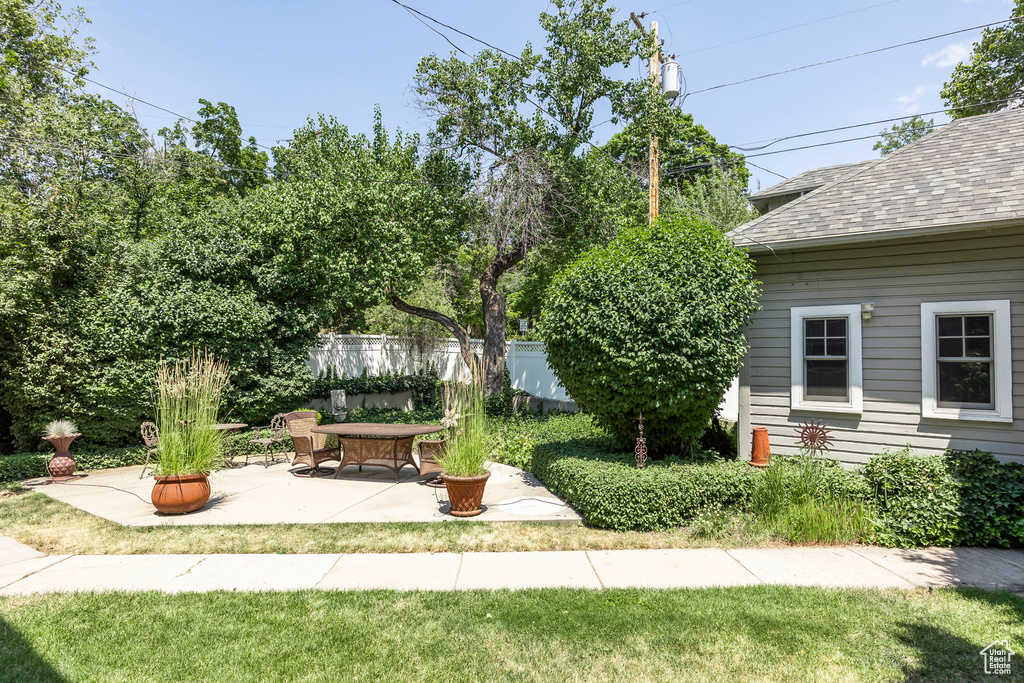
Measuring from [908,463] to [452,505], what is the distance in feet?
17.6

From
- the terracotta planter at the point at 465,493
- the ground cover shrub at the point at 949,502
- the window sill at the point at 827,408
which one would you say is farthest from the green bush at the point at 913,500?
the terracotta planter at the point at 465,493

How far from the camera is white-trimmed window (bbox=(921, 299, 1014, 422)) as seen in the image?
6398mm

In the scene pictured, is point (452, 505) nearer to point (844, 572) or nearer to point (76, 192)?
point (844, 572)

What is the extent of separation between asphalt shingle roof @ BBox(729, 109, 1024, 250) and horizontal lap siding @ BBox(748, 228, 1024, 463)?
0.31 meters

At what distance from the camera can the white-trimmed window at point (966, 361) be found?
21.0 feet

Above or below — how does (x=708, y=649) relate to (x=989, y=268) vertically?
below

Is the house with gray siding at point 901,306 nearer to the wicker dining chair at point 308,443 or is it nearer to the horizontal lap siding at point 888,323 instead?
the horizontal lap siding at point 888,323

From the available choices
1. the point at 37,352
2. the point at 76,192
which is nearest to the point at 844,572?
the point at 37,352

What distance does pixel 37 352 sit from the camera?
8.95 meters

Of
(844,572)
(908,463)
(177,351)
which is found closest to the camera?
(844,572)

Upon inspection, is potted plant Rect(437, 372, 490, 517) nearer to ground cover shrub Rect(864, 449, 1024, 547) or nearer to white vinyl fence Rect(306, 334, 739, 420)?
ground cover shrub Rect(864, 449, 1024, 547)

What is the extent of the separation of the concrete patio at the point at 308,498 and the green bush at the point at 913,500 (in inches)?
135

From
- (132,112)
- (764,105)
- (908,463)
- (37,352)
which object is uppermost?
(132,112)

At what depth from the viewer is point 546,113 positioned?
1252 cm
